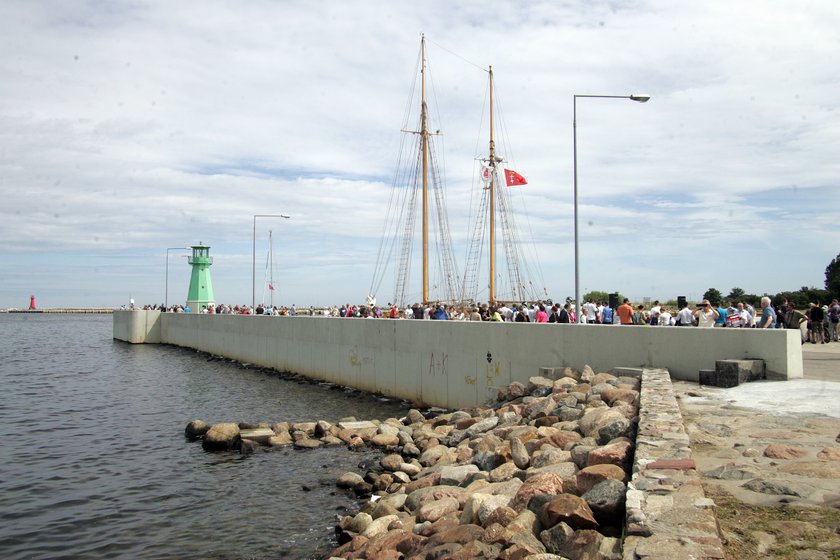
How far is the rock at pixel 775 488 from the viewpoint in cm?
604

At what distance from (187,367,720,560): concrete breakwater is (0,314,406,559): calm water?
95 centimetres

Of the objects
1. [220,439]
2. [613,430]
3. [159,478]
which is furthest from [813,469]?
[220,439]

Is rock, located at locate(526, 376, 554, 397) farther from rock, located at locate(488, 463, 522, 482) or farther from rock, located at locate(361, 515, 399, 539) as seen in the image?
rock, located at locate(361, 515, 399, 539)

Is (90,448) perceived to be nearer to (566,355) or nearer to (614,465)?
(566,355)

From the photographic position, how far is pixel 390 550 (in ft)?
25.3

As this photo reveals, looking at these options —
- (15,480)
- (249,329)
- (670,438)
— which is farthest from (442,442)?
(249,329)

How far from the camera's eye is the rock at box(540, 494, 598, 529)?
588 cm

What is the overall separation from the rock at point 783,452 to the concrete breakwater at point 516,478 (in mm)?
1231

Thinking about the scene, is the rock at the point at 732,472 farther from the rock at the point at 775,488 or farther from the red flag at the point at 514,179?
the red flag at the point at 514,179

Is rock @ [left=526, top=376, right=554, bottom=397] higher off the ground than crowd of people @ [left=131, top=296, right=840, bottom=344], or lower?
lower

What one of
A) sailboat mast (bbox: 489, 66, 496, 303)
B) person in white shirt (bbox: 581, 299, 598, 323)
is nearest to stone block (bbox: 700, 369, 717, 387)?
person in white shirt (bbox: 581, 299, 598, 323)

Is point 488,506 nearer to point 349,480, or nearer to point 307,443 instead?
point 349,480

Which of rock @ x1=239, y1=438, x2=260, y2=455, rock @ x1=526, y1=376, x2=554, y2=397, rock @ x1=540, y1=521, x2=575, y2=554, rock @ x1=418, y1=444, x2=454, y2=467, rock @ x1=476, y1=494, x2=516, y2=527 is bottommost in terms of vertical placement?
rock @ x1=239, y1=438, x2=260, y2=455

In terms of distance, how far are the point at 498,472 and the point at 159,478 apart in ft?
26.0
